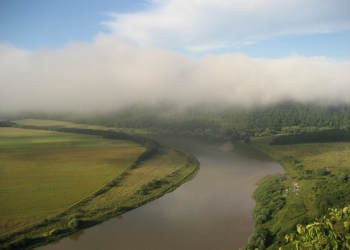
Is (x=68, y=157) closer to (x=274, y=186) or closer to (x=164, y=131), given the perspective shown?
(x=274, y=186)

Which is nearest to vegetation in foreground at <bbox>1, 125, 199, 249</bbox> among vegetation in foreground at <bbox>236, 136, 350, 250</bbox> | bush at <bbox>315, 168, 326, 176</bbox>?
vegetation in foreground at <bbox>236, 136, 350, 250</bbox>

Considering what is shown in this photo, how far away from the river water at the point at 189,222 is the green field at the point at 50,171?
19.5 ft

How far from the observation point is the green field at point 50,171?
2609 cm

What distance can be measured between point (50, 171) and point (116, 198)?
522 inches

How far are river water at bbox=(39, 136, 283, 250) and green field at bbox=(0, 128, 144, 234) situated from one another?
5.96 m

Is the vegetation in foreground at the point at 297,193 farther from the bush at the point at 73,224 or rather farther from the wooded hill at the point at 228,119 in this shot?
the wooded hill at the point at 228,119

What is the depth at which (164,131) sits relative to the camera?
8788 cm

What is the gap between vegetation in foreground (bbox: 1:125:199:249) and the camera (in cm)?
2183

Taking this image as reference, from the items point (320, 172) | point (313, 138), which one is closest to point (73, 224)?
point (320, 172)

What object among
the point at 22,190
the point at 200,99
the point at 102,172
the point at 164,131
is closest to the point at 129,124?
the point at 164,131

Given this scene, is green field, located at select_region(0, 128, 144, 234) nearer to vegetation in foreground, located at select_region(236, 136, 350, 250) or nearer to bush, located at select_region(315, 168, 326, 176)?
vegetation in foreground, located at select_region(236, 136, 350, 250)

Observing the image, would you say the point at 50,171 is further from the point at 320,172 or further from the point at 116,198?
the point at 320,172

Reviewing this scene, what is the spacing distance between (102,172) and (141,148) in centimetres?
1826

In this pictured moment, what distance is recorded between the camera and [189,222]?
2531 centimetres
